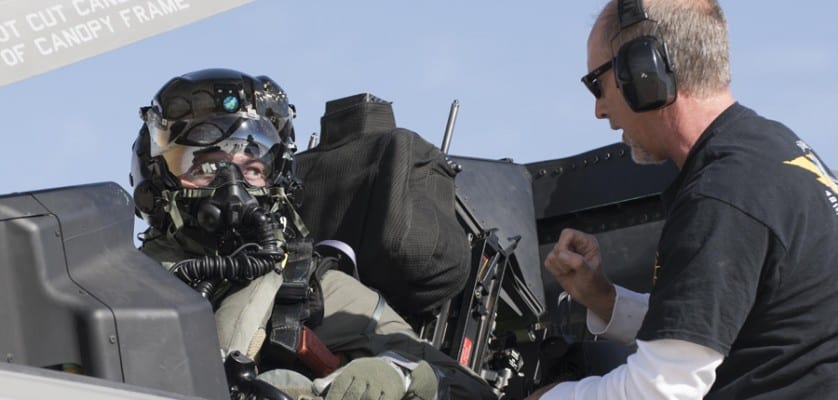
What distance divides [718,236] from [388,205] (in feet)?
5.96

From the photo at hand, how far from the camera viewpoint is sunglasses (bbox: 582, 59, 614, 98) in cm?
260

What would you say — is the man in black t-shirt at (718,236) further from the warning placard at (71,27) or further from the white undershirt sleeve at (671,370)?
Result: the warning placard at (71,27)

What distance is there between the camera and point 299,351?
328 cm

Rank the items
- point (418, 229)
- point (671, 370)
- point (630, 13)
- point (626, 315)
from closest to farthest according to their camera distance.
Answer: point (671, 370) → point (630, 13) → point (626, 315) → point (418, 229)

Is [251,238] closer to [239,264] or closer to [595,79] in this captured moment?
[239,264]

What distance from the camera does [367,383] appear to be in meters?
2.79

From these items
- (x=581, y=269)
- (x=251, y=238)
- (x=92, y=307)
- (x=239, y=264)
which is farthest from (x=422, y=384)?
(x=92, y=307)

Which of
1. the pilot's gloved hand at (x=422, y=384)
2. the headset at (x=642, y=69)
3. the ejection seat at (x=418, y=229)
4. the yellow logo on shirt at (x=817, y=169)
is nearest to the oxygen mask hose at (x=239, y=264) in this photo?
the ejection seat at (x=418, y=229)

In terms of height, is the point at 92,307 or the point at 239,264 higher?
the point at 92,307

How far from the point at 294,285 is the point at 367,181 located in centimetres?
67

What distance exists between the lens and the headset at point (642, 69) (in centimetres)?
240

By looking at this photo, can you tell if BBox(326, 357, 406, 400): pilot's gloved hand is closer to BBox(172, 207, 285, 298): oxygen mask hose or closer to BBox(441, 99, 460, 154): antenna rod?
BBox(172, 207, 285, 298): oxygen mask hose

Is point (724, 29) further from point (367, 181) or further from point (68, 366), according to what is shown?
point (367, 181)

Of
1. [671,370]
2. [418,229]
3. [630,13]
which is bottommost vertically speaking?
[671,370]
